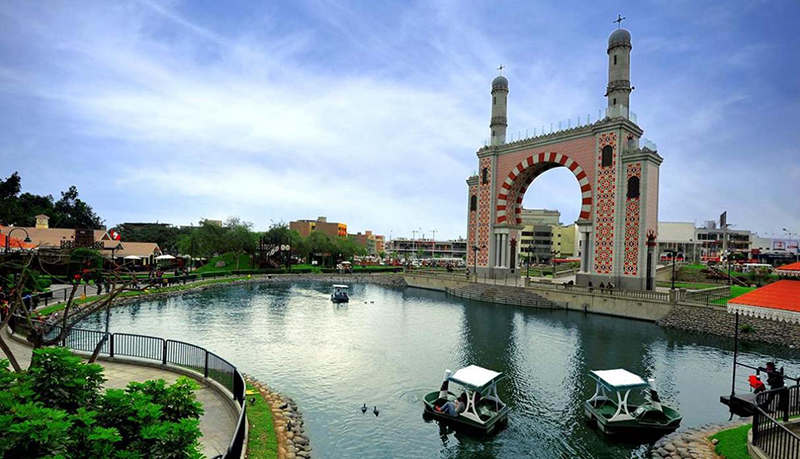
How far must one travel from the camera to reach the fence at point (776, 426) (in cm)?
813

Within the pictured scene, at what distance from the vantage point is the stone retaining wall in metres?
22.9

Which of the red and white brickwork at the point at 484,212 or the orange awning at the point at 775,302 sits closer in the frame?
the orange awning at the point at 775,302

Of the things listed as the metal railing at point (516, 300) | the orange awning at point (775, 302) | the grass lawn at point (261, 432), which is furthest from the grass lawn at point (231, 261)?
the orange awning at point (775, 302)

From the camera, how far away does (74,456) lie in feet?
17.5

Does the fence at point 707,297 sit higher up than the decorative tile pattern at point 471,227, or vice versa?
the decorative tile pattern at point 471,227

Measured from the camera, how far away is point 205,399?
1105 centimetres

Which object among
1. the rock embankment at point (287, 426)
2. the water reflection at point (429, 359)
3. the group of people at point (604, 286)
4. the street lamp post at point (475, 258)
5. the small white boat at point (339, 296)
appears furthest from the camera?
the street lamp post at point (475, 258)

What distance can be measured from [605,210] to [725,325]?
1386 cm

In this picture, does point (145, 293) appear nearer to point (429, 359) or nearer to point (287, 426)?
point (429, 359)

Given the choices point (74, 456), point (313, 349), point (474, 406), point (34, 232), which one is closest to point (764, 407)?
point (474, 406)

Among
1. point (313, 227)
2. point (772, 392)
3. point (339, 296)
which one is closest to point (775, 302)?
point (772, 392)

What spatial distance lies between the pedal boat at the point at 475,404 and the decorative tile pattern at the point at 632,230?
27.1 metres

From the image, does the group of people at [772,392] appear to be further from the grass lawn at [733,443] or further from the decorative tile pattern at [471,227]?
the decorative tile pattern at [471,227]

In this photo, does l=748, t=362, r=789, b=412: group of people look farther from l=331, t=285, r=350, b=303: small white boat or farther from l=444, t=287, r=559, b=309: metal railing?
l=331, t=285, r=350, b=303: small white boat
